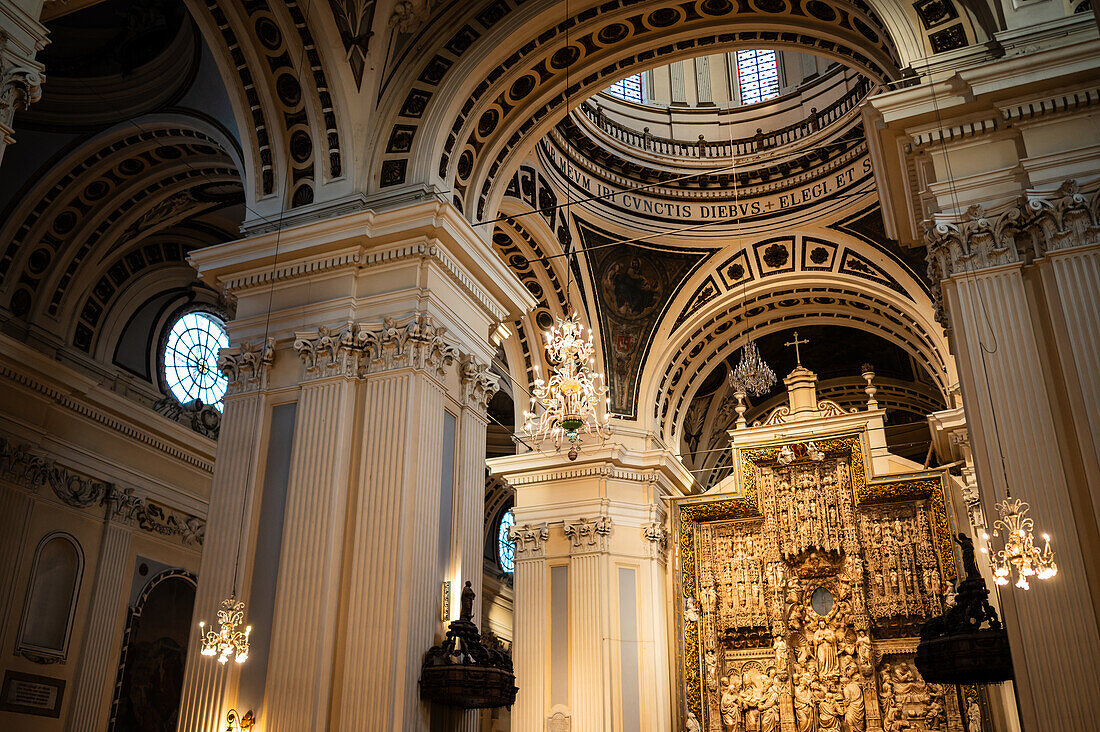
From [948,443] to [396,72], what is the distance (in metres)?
10.7

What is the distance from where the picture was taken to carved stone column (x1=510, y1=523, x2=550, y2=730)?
13.6m

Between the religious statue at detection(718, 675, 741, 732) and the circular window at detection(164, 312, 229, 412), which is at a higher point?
the circular window at detection(164, 312, 229, 412)

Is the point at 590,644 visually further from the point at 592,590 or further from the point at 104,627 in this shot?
the point at 104,627

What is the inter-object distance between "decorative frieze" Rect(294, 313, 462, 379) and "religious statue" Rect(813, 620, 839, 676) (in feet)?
30.3

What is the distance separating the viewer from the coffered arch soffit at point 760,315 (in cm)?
1544

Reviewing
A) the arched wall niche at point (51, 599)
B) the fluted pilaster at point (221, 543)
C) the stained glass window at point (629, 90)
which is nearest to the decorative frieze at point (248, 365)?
the fluted pilaster at point (221, 543)

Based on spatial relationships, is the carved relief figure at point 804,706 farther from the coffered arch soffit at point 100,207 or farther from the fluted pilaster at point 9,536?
the coffered arch soffit at point 100,207

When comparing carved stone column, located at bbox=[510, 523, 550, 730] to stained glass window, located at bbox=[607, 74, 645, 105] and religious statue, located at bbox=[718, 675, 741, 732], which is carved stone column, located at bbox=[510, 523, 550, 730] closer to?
religious statue, located at bbox=[718, 675, 741, 732]

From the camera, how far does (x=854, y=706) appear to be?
14586 mm

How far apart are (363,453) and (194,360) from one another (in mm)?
7595

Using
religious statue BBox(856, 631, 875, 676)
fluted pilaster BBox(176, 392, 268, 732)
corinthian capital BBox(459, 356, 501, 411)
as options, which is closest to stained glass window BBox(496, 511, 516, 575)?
religious statue BBox(856, 631, 875, 676)

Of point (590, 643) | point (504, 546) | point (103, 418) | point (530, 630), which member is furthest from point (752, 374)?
point (504, 546)

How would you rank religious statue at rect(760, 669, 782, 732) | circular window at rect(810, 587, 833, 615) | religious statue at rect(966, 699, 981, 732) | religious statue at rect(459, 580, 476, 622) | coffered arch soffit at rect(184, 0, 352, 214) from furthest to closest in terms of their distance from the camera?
circular window at rect(810, 587, 833, 615)
religious statue at rect(760, 669, 782, 732)
religious statue at rect(966, 699, 981, 732)
coffered arch soffit at rect(184, 0, 352, 214)
religious statue at rect(459, 580, 476, 622)

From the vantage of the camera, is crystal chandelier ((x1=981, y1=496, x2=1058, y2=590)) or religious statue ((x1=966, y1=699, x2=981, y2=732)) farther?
religious statue ((x1=966, y1=699, x2=981, y2=732))
